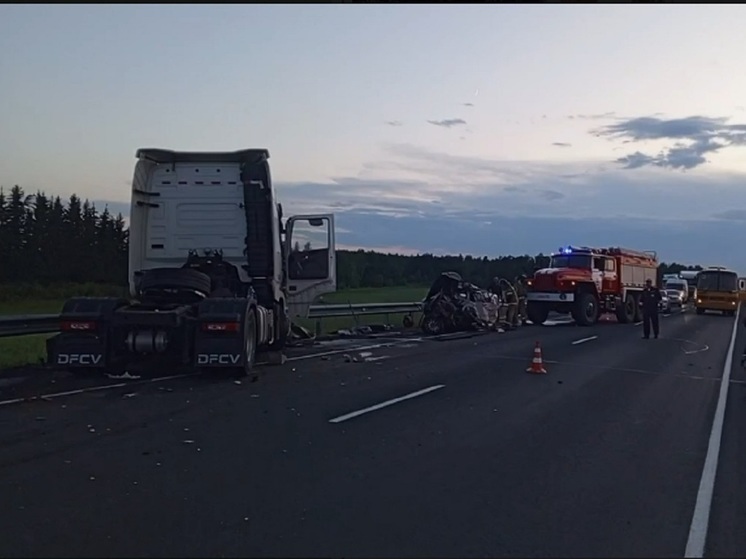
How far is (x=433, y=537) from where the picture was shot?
6.82 metres

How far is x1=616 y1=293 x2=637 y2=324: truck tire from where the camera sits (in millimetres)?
41281

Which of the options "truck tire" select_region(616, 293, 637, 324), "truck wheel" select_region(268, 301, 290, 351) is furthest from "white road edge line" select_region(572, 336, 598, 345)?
"truck wheel" select_region(268, 301, 290, 351)

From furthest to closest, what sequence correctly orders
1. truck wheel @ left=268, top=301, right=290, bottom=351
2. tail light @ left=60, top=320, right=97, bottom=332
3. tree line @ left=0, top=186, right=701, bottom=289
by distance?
1. tree line @ left=0, top=186, right=701, bottom=289
2. truck wheel @ left=268, top=301, right=290, bottom=351
3. tail light @ left=60, top=320, right=97, bottom=332

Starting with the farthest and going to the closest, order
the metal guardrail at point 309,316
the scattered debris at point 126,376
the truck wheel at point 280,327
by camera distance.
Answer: the truck wheel at point 280,327 → the metal guardrail at point 309,316 → the scattered debris at point 126,376

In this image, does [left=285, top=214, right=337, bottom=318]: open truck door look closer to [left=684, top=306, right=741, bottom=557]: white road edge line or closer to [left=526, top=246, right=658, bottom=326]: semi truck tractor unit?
[left=684, top=306, right=741, bottom=557]: white road edge line

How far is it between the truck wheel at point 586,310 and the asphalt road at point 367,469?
68.4ft

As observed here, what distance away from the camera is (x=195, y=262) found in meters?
17.5

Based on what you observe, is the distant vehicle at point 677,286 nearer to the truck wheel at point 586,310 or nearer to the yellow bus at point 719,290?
the yellow bus at point 719,290

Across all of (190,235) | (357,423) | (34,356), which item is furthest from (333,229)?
(357,423)

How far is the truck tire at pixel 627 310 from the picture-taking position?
1625 inches

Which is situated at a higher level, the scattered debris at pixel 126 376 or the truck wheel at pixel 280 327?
the truck wheel at pixel 280 327

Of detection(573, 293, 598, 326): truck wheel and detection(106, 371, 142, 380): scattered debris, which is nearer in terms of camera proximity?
detection(106, 371, 142, 380): scattered debris

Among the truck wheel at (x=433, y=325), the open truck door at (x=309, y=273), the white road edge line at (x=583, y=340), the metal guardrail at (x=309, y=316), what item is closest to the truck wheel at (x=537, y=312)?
the metal guardrail at (x=309, y=316)

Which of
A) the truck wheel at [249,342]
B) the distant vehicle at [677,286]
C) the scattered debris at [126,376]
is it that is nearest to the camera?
the truck wheel at [249,342]
